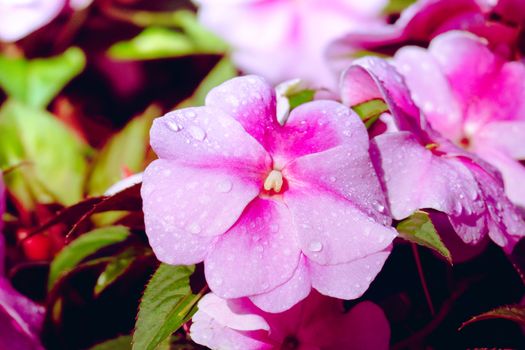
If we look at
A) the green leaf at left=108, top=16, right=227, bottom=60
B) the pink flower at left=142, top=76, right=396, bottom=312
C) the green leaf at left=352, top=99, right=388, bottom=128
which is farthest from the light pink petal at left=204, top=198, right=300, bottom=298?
the green leaf at left=108, top=16, right=227, bottom=60

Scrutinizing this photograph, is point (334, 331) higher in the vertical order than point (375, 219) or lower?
lower

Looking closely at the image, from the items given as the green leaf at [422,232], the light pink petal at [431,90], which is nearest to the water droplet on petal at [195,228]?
the green leaf at [422,232]

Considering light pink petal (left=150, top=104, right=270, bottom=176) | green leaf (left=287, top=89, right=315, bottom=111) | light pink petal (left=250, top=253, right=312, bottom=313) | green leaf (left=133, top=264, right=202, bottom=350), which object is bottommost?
green leaf (left=133, top=264, right=202, bottom=350)

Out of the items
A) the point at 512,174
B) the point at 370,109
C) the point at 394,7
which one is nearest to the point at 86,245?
the point at 370,109

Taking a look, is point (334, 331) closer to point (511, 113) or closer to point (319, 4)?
point (511, 113)

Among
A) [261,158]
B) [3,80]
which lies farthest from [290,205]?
[3,80]

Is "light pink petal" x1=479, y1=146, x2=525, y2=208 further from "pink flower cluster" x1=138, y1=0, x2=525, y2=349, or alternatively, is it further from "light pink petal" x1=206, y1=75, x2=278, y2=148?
"light pink petal" x1=206, y1=75, x2=278, y2=148
